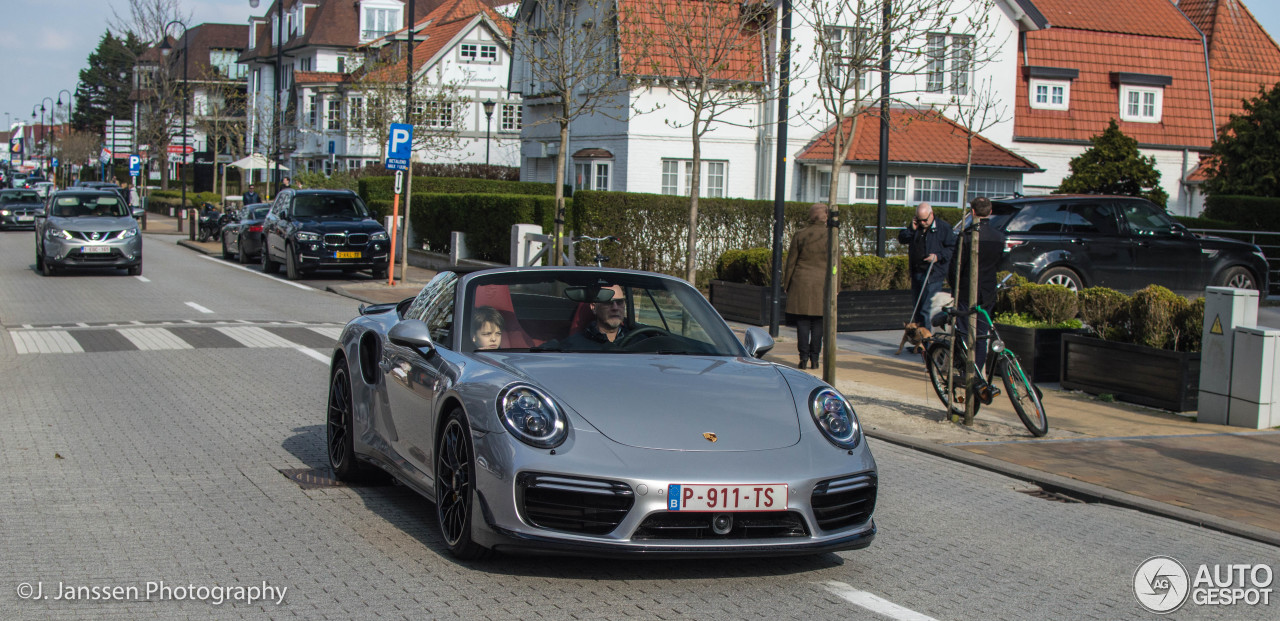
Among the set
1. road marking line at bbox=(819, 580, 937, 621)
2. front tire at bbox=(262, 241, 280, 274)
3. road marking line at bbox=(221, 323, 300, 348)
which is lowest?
road marking line at bbox=(221, 323, 300, 348)

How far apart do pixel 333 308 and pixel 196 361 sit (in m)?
7.11

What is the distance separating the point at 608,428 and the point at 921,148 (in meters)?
32.2

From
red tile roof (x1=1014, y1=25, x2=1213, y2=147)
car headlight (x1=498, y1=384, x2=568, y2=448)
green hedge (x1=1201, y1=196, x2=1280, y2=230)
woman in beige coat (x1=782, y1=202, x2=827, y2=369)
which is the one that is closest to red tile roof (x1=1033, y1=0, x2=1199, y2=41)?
red tile roof (x1=1014, y1=25, x2=1213, y2=147)

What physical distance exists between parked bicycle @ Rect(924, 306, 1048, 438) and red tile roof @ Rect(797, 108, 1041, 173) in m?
24.2

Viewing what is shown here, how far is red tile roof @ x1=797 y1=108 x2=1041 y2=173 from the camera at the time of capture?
35.0 m

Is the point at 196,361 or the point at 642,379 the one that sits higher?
the point at 642,379

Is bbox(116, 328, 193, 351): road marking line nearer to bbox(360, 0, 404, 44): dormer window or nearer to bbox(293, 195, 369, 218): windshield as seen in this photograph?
bbox(293, 195, 369, 218): windshield

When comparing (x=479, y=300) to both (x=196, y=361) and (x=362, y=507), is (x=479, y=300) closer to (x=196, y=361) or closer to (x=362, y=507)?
(x=362, y=507)

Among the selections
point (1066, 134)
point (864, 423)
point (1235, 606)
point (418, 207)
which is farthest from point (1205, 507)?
point (1066, 134)

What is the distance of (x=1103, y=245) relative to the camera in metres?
18.3

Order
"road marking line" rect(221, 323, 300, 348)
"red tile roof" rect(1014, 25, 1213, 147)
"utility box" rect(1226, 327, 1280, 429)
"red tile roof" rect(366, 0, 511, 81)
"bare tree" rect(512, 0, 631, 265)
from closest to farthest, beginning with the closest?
"utility box" rect(1226, 327, 1280, 429)
"road marking line" rect(221, 323, 300, 348)
"bare tree" rect(512, 0, 631, 265)
"red tile roof" rect(1014, 25, 1213, 147)
"red tile roof" rect(366, 0, 511, 81)

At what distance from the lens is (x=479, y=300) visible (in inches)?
249

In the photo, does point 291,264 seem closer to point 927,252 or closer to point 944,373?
point 927,252

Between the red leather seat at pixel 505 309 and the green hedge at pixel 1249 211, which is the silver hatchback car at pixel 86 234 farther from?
the green hedge at pixel 1249 211
